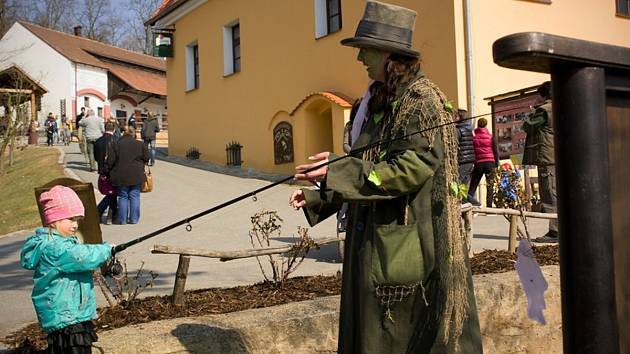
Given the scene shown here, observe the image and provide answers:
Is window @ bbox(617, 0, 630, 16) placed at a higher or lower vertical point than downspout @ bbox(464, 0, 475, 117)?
higher

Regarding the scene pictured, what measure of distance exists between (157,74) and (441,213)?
164 feet

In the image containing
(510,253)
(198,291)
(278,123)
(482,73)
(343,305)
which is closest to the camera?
(343,305)

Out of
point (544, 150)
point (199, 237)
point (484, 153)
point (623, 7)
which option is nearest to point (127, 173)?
point (199, 237)

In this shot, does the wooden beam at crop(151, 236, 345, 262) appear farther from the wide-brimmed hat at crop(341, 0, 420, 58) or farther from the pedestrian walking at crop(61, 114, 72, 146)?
the pedestrian walking at crop(61, 114, 72, 146)

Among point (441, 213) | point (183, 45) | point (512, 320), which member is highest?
point (183, 45)

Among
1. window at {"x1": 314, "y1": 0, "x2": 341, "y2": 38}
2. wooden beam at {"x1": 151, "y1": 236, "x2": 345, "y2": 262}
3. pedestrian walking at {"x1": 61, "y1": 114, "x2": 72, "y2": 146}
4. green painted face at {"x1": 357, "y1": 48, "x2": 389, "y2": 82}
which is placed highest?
window at {"x1": 314, "y1": 0, "x2": 341, "y2": 38}

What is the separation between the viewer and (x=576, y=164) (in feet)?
5.09

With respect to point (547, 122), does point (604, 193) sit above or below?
below

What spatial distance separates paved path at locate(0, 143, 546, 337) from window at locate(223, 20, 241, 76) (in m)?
4.93

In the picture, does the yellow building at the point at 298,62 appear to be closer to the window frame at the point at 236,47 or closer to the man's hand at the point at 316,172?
the window frame at the point at 236,47

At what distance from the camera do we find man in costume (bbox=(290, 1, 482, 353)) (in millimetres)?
2457

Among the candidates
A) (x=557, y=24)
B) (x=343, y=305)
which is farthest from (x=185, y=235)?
(x=557, y=24)

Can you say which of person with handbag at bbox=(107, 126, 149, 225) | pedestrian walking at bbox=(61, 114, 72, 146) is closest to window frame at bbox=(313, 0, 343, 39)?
person with handbag at bbox=(107, 126, 149, 225)

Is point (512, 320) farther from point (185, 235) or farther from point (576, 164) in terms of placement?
point (185, 235)
